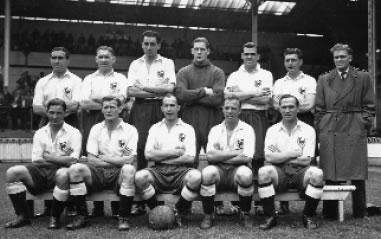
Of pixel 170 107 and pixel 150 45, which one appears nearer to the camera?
pixel 170 107

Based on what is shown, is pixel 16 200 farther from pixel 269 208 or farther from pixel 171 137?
pixel 269 208

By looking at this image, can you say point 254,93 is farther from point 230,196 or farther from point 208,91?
point 230,196

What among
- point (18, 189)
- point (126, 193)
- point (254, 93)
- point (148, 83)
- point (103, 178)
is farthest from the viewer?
point (148, 83)

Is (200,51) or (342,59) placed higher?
(200,51)

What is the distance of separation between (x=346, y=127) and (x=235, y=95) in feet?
4.66

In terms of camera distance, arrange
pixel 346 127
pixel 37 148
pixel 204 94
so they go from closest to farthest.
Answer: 1. pixel 37 148
2. pixel 346 127
3. pixel 204 94

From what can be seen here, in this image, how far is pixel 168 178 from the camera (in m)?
5.48

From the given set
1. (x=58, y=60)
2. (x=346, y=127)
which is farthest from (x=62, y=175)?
(x=346, y=127)

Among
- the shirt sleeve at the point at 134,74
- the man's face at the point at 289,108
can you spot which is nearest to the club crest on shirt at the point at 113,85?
the shirt sleeve at the point at 134,74

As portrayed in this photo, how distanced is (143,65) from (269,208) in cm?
251

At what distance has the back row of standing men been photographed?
5.91m

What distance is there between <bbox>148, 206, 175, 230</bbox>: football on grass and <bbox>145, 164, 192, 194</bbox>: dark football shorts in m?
0.31

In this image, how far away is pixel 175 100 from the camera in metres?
5.70

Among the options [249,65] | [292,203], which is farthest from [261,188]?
[292,203]
